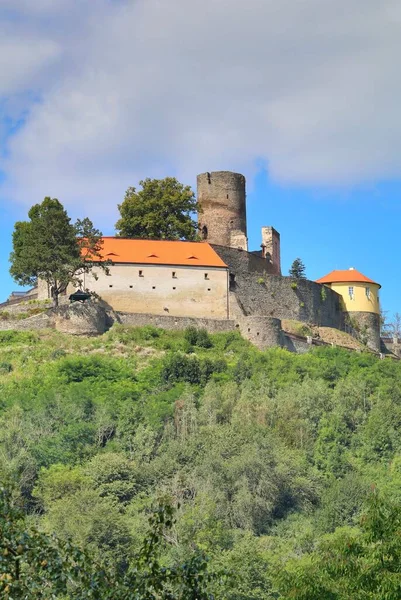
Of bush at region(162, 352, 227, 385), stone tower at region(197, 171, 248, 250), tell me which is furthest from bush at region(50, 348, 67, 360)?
stone tower at region(197, 171, 248, 250)

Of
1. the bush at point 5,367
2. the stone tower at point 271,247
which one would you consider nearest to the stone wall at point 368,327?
the stone tower at point 271,247

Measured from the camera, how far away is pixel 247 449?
4372cm

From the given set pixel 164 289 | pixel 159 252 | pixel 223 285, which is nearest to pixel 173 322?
pixel 164 289

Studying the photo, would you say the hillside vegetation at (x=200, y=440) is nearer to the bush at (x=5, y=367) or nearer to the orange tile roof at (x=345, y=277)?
the bush at (x=5, y=367)

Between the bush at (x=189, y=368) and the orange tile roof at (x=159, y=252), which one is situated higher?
the orange tile roof at (x=159, y=252)

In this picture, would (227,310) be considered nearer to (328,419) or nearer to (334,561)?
(328,419)

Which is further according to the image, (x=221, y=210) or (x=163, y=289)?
(x=221, y=210)

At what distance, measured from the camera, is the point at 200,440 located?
147 feet

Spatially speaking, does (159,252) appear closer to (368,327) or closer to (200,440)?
(368,327)

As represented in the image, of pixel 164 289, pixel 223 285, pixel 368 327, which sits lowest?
pixel 368 327

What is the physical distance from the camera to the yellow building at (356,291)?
218 feet

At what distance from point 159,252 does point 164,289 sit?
2.25 meters

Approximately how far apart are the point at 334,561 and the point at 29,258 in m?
33.1

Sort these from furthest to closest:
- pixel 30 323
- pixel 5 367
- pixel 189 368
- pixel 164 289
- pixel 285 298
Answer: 1. pixel 285 298
2. pixel 164 289
3. pixel 30 323
4. pixel 189 368
5. pixel 5 367
